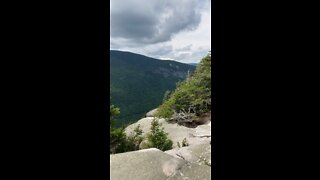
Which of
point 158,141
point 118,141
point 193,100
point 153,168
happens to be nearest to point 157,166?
point 153,168

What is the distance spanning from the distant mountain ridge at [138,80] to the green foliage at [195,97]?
11.5ft

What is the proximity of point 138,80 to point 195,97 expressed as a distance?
464 inches

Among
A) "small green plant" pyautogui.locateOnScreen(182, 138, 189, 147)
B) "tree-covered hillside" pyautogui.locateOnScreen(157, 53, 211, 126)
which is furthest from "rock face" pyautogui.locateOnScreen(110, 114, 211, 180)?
"tree-covered hillside" pyautogui.locateOnScreen(157, 53, 211, 126)

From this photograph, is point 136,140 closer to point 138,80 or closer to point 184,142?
point 184,142

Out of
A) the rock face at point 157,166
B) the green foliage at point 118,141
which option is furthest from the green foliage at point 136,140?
the rock face at point 157,166

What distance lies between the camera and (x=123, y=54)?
26.8m

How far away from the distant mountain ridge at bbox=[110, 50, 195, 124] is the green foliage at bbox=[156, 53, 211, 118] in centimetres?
352

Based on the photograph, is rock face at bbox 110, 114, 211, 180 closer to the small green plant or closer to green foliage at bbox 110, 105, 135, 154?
the small green plant
